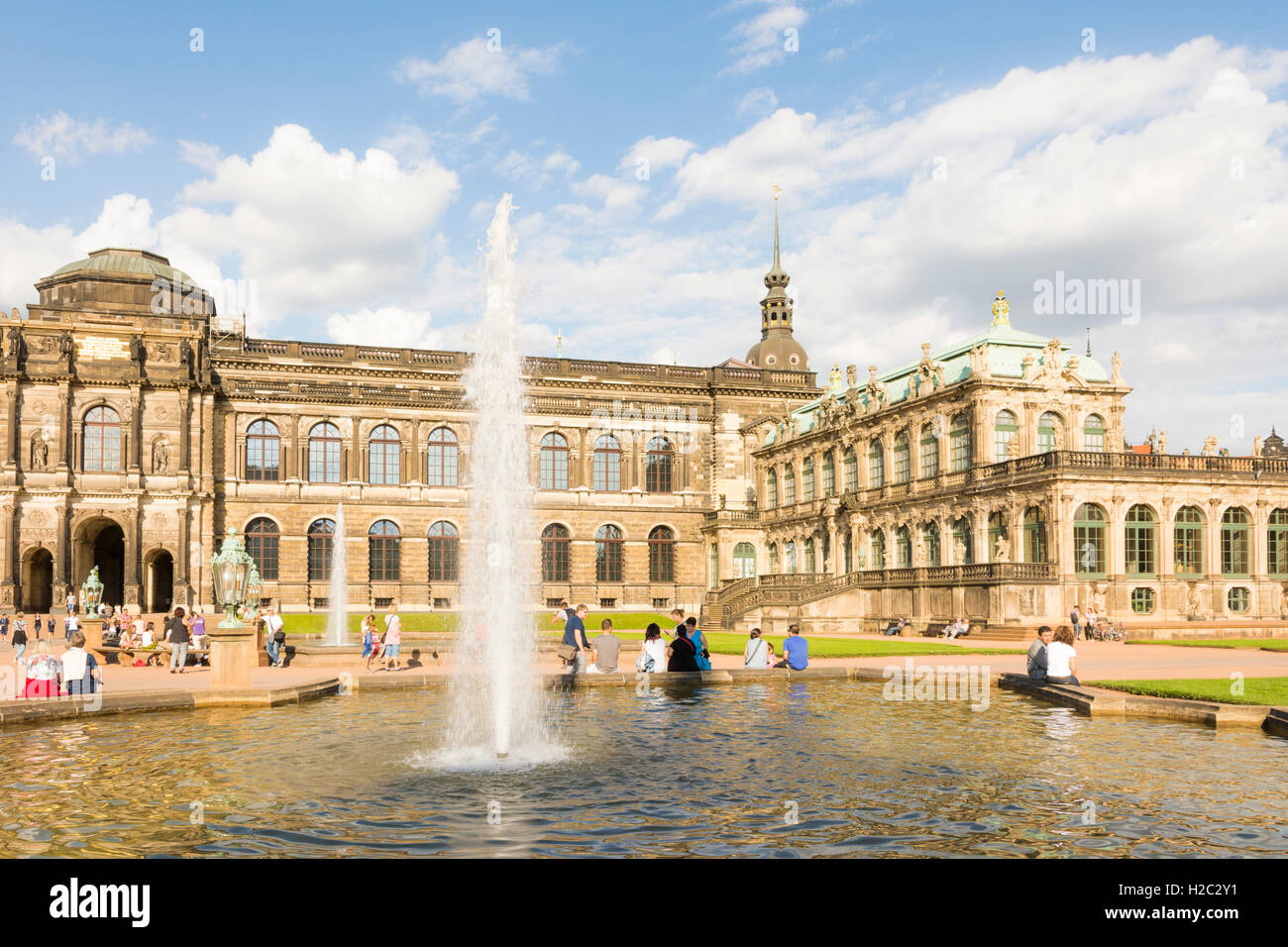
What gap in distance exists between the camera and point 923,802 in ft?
34.6

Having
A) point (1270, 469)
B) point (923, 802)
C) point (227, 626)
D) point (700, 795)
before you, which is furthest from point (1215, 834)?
point (1270, 469)

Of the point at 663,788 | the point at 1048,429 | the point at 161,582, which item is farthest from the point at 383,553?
the point at 663,788

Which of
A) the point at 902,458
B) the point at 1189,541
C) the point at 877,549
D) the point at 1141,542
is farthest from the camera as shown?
the point at 877,549

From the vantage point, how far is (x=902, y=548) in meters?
51.7

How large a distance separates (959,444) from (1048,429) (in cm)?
385

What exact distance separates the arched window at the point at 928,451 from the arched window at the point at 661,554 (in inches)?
841

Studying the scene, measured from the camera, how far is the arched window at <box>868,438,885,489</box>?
53.5 metres

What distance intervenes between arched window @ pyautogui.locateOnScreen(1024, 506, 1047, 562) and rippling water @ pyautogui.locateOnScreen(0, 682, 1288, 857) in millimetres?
26906

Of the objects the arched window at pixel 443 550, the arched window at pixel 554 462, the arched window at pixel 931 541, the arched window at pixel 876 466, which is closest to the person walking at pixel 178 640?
the arched window at pixel 931 541

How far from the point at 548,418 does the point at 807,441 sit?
54.0 feet

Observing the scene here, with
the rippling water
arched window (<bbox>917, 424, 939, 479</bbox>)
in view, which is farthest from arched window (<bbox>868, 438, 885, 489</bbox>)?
the rippling water

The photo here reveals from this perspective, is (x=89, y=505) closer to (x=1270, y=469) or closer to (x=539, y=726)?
(x=539, y=726)

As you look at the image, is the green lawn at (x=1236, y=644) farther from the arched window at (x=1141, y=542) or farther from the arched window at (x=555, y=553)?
the arched window at (x=555, y=553)

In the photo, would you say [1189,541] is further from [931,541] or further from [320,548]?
[320,548]
